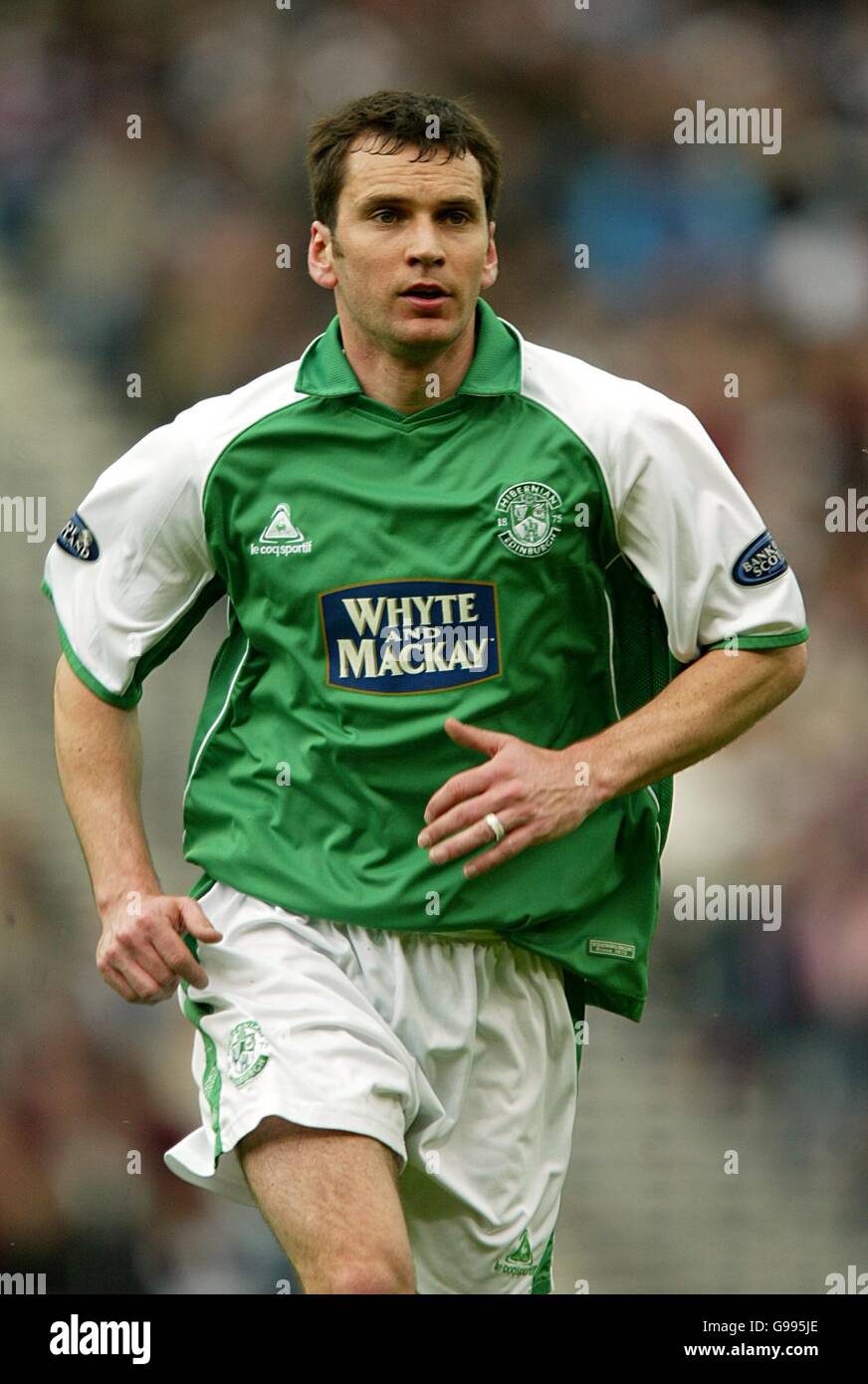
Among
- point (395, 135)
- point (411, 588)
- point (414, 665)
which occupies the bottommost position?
point (414, 665)

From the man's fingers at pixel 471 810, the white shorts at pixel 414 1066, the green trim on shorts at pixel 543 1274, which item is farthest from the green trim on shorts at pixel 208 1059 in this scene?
the green trim on shorts at pixel 543 1274

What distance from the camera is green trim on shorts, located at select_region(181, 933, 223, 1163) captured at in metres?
3.26

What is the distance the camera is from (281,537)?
3445 mm

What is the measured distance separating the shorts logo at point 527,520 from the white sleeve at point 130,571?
0.49 meters

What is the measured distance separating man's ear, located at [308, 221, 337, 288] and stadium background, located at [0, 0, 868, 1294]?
175cm

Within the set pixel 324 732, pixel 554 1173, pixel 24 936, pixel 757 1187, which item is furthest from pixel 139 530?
pixel 757 1187

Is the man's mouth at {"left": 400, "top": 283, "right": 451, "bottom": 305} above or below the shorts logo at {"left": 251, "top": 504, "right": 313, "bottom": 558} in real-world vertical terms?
above

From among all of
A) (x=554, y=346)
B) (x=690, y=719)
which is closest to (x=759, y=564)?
(x=690, y=719)

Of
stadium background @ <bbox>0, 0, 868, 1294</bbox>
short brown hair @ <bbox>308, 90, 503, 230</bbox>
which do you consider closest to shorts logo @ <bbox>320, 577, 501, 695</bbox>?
short brown hair @ <bbox>308, 90, 503, 230</bbox>

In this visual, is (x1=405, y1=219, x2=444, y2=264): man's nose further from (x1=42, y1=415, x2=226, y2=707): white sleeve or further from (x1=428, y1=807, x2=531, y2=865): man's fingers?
(x1=428, y1=807, x2=531, y2=865): man's fingers

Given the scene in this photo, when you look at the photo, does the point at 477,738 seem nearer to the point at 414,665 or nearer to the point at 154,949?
the point at 414,665

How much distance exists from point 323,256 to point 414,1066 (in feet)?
4.42

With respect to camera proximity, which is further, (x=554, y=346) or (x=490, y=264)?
(x=554, y=346)

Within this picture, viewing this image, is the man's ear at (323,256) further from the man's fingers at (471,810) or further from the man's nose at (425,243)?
the man's fingers at (471,810)
